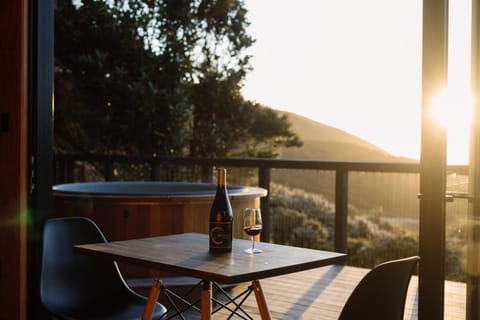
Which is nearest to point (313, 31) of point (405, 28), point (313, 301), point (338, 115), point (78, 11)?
point (338, 115)

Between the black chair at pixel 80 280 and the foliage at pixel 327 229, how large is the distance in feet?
11.1

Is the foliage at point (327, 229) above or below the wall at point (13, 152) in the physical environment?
below

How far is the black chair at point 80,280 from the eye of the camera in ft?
7.88

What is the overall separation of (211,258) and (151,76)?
8.01m

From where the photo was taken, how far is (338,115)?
10031 mm

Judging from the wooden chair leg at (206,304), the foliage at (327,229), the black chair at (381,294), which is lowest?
the foliage at (327,229)

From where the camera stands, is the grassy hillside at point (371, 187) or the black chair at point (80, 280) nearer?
the black chair at point (80, 280)

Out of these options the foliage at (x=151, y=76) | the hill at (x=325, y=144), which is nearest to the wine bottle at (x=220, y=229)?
the hill at (x=325, y=144)

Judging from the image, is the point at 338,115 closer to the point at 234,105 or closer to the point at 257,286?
the point at 234,105

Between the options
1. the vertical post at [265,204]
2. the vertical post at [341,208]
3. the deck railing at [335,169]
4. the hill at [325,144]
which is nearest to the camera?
the deck railing at [335,169]

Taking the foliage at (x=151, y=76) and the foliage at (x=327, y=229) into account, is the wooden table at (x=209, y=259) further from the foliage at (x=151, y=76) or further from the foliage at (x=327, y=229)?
the foliage at (x=151, y=76)

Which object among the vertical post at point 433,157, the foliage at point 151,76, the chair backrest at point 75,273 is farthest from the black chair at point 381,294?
the foliage at point 151,76

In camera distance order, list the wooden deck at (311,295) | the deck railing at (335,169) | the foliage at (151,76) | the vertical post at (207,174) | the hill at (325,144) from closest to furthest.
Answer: the wooden deck at (311,295) → the deck railing at (335,169) → the vertical post at (207,174) → the hill at (325,144) → the foliage at (151,76)

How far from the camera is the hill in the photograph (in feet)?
30.1
